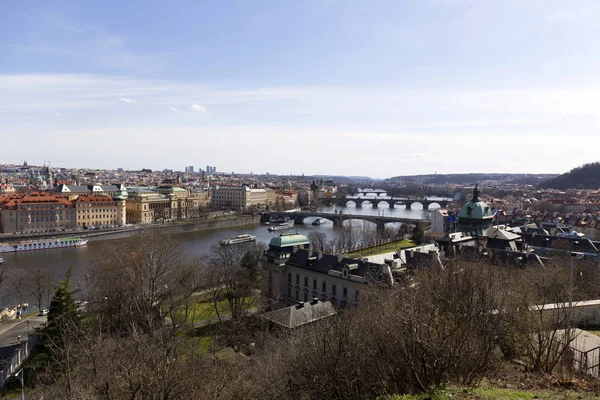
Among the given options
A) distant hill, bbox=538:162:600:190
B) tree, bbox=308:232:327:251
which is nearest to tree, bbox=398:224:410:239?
tree, bbox=308:232:327:251

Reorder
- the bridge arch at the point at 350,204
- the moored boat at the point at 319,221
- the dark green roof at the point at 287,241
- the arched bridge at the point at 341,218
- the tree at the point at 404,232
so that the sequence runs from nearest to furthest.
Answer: the dark green roof at the point at 287,241, the tree at the point at 404,232, the arched bridge at the point at 341,218, the moored boat at the point at 319,221, the bridge arch at the point at 350,204

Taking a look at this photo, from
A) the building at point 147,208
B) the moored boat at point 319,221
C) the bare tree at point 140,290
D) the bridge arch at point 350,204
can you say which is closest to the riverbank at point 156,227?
the building at point 147,208

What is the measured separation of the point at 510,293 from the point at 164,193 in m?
75.0

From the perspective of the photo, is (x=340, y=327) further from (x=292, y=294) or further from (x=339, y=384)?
(x=292, y=294)

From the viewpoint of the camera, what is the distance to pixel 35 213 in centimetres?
5100

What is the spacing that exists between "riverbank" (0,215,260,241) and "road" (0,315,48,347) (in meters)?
26.4

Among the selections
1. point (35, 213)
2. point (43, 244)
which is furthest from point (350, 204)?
point (43, 244)

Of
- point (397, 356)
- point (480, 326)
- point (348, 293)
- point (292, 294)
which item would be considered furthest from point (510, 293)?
point (292, 294)

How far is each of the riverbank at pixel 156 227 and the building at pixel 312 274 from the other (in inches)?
1070

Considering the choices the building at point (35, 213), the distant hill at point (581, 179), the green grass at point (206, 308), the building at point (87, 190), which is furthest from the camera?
the distant hill at point (581, 179)

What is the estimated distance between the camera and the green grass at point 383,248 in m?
38.0

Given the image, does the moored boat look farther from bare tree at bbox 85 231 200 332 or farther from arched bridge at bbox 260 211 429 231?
bare tree at bbox 85 231 200 332

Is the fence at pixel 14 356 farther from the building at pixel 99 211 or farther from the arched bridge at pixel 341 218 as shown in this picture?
the arched bridge at pixel 341 218

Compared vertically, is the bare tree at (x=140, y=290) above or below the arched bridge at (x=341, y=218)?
above
